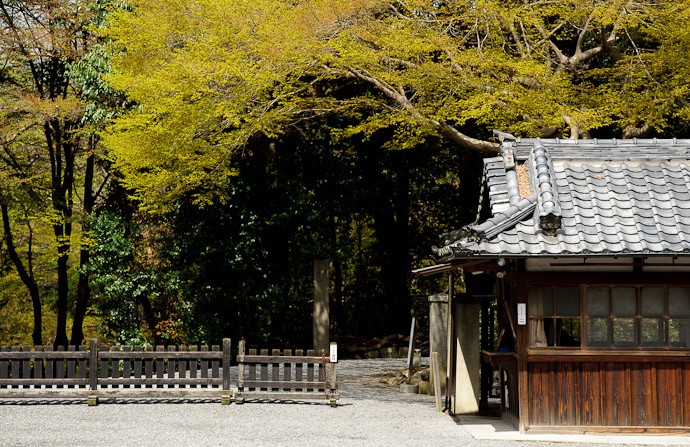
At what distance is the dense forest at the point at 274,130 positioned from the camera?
13492mm

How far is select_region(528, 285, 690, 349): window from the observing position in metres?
9.17

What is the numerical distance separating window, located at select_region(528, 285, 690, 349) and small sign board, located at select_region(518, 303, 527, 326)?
4.6 inches

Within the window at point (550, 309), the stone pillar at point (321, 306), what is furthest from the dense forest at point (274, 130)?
the window at point (550, 309)

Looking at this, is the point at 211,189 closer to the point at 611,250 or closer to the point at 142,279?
the point at 142,279

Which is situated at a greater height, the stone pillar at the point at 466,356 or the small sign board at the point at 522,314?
the small sign board at the point at 522,314

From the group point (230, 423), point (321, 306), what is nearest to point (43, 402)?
point (230, 423)

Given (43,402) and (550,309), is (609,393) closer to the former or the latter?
(550,309)

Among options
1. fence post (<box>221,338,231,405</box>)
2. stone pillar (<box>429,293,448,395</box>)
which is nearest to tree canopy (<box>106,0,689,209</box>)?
stone pillar (<box>429,293,448,395</box>)

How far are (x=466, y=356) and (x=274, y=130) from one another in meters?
6.77

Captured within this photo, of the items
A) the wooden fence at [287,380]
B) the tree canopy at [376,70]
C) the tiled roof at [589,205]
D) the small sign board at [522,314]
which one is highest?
the tree canopy at [376,70]

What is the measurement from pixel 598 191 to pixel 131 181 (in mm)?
9564

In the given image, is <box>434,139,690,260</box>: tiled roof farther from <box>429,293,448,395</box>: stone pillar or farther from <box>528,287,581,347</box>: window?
<box>429,293,448,395</box>: stone pillar

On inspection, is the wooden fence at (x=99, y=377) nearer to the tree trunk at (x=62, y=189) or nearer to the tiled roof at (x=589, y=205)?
A: the tiled roof at (x=589, y=205)

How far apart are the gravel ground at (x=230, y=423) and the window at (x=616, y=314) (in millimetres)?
1514
